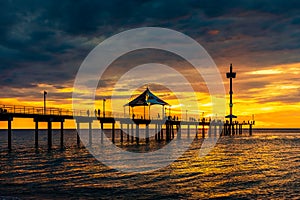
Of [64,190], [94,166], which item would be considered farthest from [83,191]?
[94,166]

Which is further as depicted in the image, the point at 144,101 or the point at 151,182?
the point at 144,101

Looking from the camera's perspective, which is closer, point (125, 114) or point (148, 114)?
point (125, 114)

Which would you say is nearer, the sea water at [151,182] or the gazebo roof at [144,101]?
the sea water at [151,182]

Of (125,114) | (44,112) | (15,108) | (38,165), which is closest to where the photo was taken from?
(38,165)

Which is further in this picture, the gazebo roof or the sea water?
Result: the gazebo roof

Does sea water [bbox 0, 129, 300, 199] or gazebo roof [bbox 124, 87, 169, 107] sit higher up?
gazebo roof [bbox 124, 87, 169, 107]

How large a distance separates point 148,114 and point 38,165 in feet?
160

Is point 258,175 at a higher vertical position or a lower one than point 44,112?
lower

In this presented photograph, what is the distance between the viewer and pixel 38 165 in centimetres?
3356

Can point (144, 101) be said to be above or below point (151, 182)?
above

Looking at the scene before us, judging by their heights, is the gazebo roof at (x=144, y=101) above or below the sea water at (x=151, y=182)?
above

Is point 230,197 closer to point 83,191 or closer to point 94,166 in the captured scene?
point 83,191

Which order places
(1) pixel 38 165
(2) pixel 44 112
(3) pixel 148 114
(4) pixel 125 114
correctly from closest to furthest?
1. (1) pixel 38 165
2. (2) pixel 44 112
3. (4) pixel 125 114
4. (3) pixel 148 114

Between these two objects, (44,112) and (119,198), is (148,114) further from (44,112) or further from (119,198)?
(119,198)
